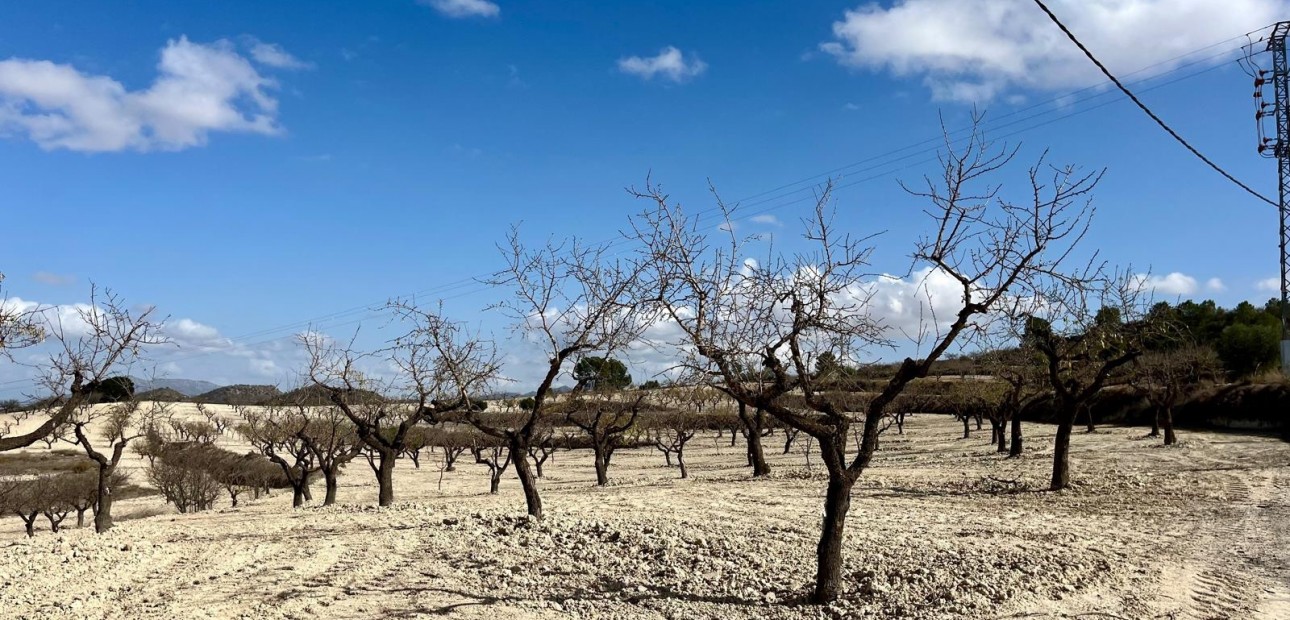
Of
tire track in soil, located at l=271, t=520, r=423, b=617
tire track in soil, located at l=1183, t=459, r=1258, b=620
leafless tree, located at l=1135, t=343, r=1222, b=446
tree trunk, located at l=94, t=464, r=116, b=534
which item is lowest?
tree trunk, located at l=94, t=464, r=116, b=534

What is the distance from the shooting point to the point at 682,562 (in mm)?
9133

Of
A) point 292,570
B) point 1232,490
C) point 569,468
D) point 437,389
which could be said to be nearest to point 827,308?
point 292,570

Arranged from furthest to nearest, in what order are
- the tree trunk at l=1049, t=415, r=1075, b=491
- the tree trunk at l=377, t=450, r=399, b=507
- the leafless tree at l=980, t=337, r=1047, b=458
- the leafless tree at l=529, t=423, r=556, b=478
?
the leafless tree at l=529, t=423, r=556, b=478 < the leafless tree at l=980, t=337, r=1047, b=458 < the tree trunk at l=377, t=450, r=399, b=507 < the tree trunk at l=1049, t=415, r=1075, b=491

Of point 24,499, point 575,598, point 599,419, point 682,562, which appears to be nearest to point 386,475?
point 599,419

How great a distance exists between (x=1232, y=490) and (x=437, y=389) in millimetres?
16244

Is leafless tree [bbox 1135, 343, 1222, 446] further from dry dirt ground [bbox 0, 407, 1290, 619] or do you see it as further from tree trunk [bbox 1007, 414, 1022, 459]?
dry dirt ground [bbox 0, 407, 1290, 619]

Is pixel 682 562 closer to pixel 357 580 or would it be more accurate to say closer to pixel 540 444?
pixel 357 580

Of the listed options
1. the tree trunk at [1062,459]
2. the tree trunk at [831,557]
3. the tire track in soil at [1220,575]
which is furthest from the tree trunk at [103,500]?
the tire track in soil at [1220,575]

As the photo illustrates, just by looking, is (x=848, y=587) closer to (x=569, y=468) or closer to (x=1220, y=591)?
(x=1220, y=591)

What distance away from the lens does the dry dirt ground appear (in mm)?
7891

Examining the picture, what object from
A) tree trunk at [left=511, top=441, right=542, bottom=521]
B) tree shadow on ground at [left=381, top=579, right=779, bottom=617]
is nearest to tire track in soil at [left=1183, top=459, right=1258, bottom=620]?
tree shadow on ground at [left=381, top=579, right=779, bottom=617]

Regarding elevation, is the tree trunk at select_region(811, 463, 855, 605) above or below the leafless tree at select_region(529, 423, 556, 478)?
above

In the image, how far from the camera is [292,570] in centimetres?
935

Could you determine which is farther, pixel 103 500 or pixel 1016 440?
pixel 1016 440
